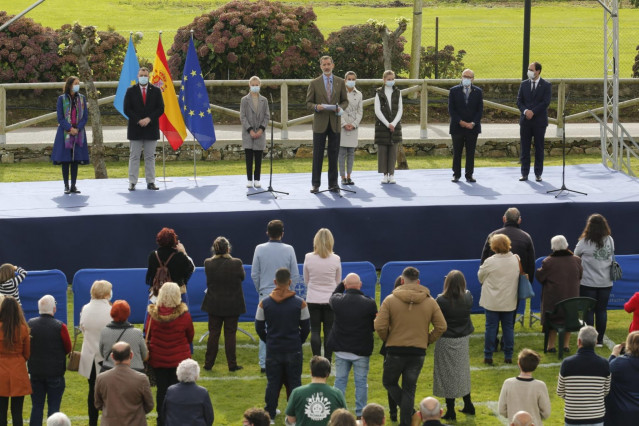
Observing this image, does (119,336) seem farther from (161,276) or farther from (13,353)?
(161,276)

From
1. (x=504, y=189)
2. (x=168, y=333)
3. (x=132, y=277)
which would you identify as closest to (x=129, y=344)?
(x=168, y=333)

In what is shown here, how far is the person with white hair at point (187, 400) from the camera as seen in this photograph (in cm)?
903

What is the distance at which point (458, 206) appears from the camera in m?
15.7

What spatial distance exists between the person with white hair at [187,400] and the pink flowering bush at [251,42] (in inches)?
745

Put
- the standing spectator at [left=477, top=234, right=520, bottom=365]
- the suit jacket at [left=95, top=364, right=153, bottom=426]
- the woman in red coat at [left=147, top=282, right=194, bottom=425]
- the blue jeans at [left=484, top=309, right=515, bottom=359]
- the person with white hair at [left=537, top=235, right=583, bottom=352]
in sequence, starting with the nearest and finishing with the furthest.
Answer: the suit jacket at [left=95, top=364, right=153, bottom=426]
the woman in red coat at [left=147, top=282, right=194, bottom=425]
the standing spectator at [left=477, top=234, right=520, bottom=365]
the blue jeans at [left=484, top=309, right=515, bottom=359]
the person with white hair at [left=537, top=235, right=583, bottom=352]

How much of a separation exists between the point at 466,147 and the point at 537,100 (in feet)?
4.20

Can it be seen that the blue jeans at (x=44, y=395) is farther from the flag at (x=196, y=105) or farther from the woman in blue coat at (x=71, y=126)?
the flag at (x=196, y=105)

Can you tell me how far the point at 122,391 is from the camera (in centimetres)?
925

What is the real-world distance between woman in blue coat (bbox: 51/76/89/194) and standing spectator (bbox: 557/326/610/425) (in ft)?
28.0

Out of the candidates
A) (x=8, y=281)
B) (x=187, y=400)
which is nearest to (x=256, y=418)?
(x=187, y=400)

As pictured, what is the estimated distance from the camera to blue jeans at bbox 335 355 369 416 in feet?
35.1

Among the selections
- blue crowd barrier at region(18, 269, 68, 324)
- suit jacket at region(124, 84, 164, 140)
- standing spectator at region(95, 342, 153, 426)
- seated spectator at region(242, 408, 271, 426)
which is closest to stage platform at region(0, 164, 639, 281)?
suit jacket at region(124, 84, 164, 140)

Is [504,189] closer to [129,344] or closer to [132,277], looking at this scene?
[132,277]

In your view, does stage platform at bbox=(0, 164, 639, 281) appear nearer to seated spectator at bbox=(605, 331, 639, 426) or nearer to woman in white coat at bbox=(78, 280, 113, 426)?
woman in white coat at bbox=(78, 280, 113, 426)
